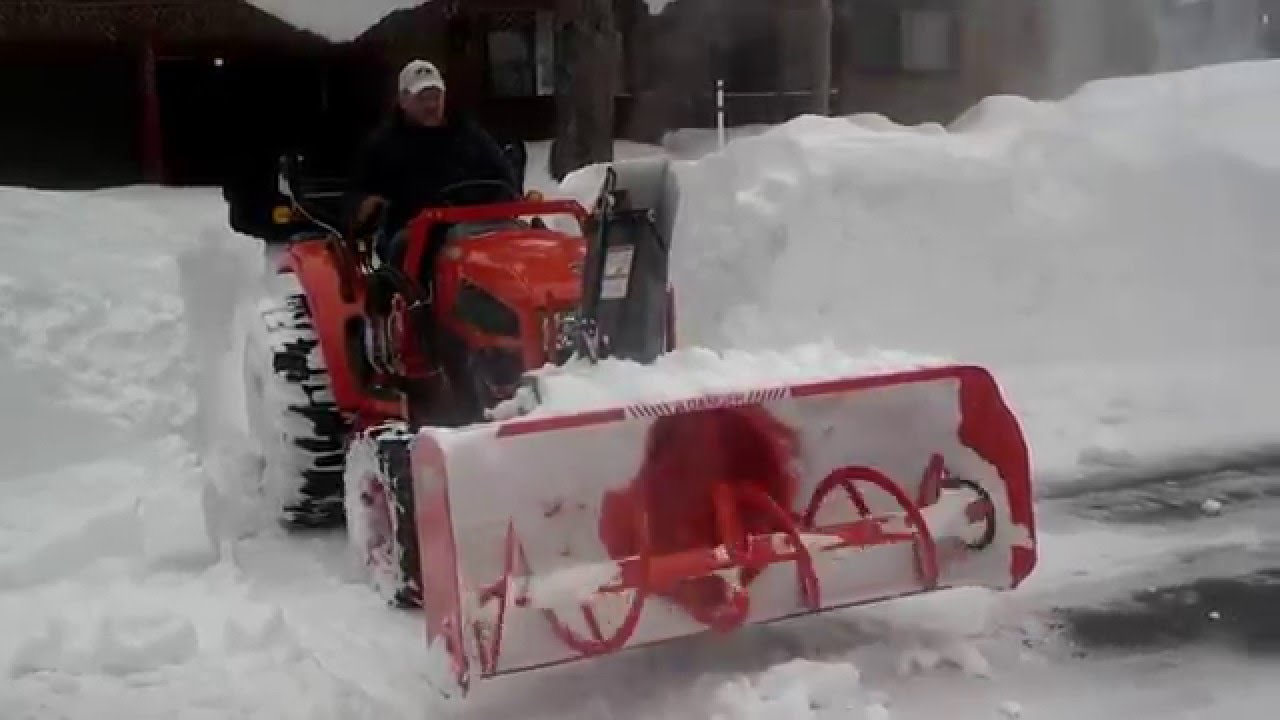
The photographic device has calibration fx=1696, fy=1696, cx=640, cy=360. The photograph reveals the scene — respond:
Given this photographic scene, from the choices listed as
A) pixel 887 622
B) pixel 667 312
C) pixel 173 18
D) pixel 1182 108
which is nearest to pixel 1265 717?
pixel 887 622

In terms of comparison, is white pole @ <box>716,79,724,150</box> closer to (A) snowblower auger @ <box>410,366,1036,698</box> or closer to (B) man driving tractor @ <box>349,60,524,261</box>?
(B) man driving tractor @ <box>349,60,524,261</box>

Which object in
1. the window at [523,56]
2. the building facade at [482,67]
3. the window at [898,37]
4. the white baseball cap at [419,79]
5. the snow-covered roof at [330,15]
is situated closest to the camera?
the white baseball cap at [419,79]

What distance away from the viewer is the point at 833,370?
533 cm

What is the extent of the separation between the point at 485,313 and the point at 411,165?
40.7 inches

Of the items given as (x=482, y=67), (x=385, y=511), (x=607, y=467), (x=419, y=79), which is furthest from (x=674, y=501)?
(x=482, y=67)

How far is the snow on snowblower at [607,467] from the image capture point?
4.84 metres

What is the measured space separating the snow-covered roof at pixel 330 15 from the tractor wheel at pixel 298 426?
12808 millimetres

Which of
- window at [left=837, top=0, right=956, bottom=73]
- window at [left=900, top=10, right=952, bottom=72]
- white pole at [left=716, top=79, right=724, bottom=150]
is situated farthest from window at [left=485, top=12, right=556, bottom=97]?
window at [left=900, top=10, right=952, bottom=72]

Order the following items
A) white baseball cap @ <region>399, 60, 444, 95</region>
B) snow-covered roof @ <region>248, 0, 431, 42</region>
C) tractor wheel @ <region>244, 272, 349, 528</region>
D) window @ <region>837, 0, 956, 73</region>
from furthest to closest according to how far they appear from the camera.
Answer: window @ <region>837, 0, 956, 73</region> < snow-covered roof @ <region>248, 0, 431, 42</region> < white baseball cap @ <region>399, 60, 444, 95</region> < tractor wheel @ <region>244, 272, 349, 528</region>

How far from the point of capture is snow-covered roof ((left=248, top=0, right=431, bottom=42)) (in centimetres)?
1936

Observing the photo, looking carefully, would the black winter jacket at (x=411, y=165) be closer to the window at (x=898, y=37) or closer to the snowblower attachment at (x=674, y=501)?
the snowblower attachment at (x=674, y=501)

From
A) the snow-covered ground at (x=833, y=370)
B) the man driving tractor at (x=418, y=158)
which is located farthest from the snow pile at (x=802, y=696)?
the man driving tractor at (x=418, y=158)

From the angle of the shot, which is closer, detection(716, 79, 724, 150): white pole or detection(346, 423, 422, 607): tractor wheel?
detection(346, 423, 422, 607): tractor wheel

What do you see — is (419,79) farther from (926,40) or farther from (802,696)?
(926,40)
